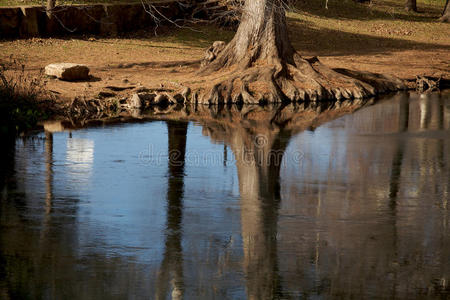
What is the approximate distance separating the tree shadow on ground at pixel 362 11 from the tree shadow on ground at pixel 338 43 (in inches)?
105

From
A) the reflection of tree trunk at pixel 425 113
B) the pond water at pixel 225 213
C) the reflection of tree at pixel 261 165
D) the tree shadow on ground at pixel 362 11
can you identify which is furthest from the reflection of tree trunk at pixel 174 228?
the tree shadow on ground at pixel 362 11

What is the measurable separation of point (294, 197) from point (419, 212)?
1.60 m

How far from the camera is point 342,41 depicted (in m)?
31.7

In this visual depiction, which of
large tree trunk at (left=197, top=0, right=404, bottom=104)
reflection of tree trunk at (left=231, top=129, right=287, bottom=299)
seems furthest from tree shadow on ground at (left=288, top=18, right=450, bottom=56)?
reflection of tree trunk at (left=231, top=129, right=287, bottom=299)

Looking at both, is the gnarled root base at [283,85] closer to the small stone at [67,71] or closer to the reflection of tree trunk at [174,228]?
the small stone at [67,71]

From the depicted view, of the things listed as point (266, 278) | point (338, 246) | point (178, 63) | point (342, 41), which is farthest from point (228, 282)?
point (342, 41)

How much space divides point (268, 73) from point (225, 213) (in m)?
11.5

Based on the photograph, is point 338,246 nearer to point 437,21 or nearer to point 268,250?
point 268,250

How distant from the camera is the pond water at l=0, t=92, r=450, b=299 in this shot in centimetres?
683

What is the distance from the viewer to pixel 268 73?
2009cm

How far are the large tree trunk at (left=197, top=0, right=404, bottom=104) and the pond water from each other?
4.48m

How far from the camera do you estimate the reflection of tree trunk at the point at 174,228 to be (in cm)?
671

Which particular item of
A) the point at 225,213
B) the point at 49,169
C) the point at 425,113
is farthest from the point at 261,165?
the point at 425,113

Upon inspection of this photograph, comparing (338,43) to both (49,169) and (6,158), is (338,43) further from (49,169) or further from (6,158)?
(49,169)
